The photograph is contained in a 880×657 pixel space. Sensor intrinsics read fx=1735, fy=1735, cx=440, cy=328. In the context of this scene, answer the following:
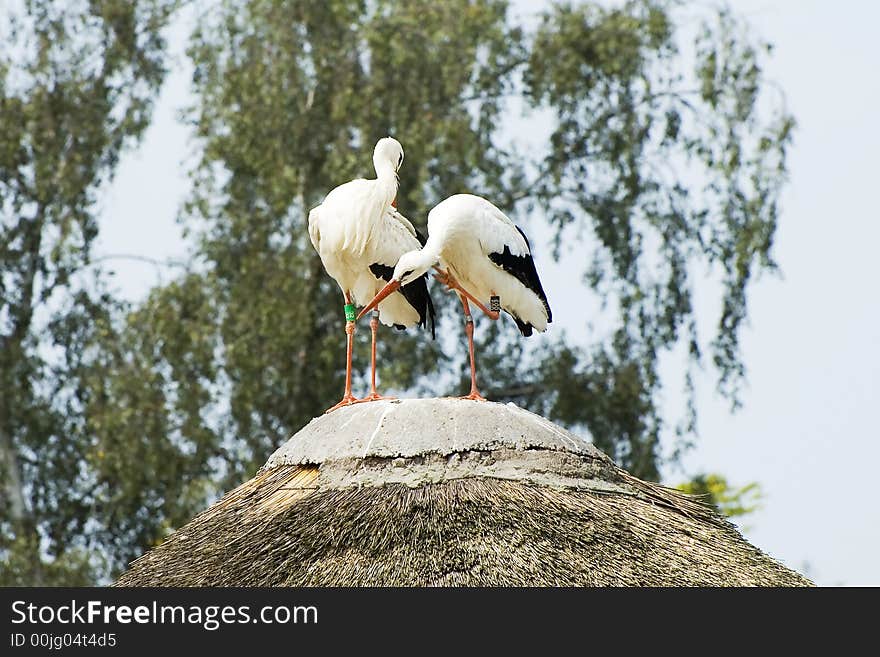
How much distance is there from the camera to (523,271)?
31.1 ft

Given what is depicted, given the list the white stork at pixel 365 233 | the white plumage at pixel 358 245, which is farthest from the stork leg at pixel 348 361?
the white plumage at pixel 358 245

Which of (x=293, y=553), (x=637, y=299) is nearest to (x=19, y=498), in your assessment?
(x=637, y=299)

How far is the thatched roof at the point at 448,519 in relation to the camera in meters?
7.49

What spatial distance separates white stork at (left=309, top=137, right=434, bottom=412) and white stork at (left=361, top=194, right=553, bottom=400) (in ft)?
0.89

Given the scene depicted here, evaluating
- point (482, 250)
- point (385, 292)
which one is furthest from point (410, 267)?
point (482, 250)

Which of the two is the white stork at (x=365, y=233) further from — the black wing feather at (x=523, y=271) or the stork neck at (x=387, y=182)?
the black wing feather at (x=523, y=271)

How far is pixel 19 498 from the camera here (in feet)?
61.8

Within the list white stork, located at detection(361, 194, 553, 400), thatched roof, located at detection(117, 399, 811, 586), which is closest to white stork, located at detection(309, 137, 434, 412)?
white stork, located at detection(361, 194, 553, 400)

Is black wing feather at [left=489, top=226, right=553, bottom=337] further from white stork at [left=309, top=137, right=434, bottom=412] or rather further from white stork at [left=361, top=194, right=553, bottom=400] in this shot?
white stork at [left=309, top=137, right=434, bottom=412]

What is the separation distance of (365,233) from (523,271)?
36.2 inches

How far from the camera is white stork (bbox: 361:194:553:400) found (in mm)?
8578

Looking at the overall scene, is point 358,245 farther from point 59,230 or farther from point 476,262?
point 59,230

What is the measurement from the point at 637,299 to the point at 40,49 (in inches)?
276

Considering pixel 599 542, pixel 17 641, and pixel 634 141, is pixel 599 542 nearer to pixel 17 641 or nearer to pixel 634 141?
pixel 17 641
